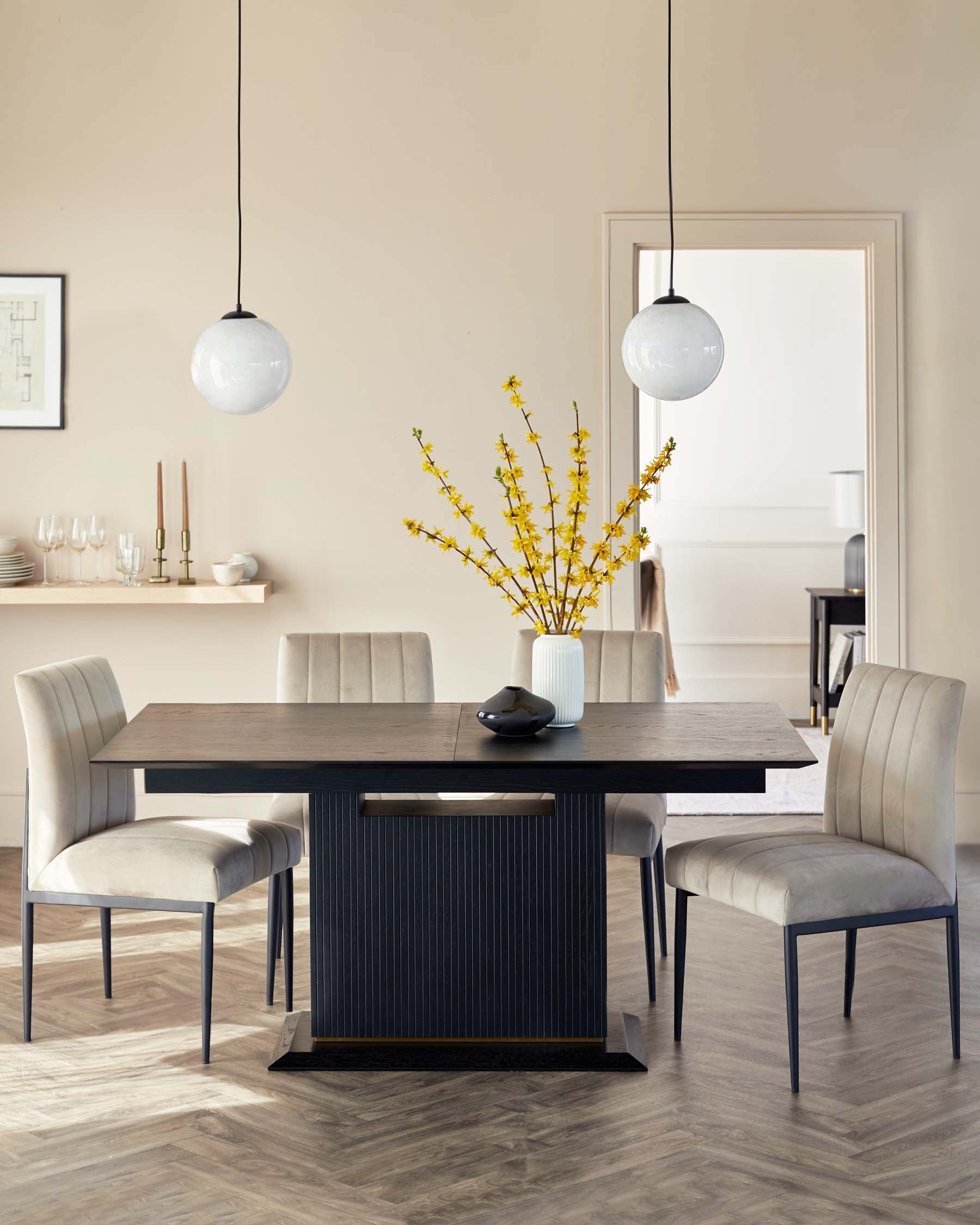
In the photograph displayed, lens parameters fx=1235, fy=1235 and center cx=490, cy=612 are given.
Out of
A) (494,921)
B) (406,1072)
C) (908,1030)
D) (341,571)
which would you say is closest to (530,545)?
(494,921)

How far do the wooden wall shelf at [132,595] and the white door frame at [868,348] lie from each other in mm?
1369

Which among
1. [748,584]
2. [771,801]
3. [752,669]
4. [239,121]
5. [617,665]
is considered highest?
[239,121]

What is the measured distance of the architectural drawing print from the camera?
4.58 metres

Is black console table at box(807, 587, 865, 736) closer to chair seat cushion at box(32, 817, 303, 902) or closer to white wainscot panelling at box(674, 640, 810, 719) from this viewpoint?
white wainscot panelling at box(674, 640, 810, 719)

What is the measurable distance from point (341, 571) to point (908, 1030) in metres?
A: 2.60

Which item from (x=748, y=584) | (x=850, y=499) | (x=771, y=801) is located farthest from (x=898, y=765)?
(x=748, y=584)

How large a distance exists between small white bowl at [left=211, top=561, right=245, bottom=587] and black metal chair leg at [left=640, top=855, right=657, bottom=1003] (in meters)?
1.91

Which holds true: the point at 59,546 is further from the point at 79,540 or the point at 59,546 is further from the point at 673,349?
the point at 673,349

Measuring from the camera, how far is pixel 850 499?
6605mm

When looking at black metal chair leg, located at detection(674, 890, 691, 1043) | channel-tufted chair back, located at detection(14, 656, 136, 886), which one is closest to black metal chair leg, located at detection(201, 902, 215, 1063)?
channel-tufted chair back, located at detection(14, 656, 136, 886)

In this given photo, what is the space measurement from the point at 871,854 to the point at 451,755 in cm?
98

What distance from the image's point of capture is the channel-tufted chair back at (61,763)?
2920mm

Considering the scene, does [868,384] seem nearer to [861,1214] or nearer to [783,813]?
[783,813]

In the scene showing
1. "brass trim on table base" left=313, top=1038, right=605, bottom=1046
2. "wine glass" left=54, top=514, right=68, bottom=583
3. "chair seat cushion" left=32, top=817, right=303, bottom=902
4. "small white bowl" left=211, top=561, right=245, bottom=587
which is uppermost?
"wine glass" left=54, top=514, right=68, bottom=583
